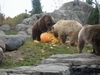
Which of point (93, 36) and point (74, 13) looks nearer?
point (93, 36)

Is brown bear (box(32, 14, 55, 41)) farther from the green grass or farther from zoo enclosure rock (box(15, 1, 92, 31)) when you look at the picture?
zoo enclosure rock (box(15, 1, 92, 31))

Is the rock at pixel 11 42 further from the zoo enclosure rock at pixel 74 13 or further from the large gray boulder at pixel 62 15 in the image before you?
the zoo enclosure rock at pixel 74 13

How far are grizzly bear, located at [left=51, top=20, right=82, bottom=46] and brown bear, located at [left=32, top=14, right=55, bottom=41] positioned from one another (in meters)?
0.45

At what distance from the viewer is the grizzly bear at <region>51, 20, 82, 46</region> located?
12534mm

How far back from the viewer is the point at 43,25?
1451cm

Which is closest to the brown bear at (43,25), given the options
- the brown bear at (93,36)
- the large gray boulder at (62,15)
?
the large gray boulder at (62,15)

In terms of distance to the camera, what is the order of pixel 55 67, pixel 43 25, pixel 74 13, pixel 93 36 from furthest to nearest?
pixel 74 13 → pixel 43 25 → pixel 93 36 → pixel 55 67

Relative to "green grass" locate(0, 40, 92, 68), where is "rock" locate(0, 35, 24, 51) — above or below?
above

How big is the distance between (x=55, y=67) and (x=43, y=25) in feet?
28.6

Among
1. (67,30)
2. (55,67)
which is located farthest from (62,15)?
(55,67)

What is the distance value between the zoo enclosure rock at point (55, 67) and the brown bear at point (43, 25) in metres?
7.13

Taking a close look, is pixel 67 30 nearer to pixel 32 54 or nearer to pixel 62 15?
pixel 32 54

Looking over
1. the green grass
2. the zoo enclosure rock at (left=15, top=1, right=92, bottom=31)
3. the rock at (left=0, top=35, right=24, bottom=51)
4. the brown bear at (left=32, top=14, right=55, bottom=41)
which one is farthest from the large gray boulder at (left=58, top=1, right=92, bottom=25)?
the rock at (left=0, top=35, right=24, bottom=51)

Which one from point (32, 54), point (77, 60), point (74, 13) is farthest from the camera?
point (74, 13)
